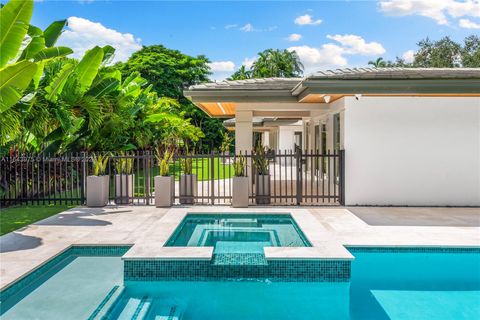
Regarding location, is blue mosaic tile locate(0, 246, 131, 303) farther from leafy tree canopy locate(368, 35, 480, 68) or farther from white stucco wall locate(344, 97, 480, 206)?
leafy tree canopy locate(368, 35, 480, 68)

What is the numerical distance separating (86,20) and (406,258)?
81.9 ft

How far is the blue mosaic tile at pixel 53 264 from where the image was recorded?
17.7 ft

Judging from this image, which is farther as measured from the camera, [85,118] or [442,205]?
[85,118]

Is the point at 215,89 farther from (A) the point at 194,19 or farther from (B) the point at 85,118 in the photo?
(A) the point at 194,19

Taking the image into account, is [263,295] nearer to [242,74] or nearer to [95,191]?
[95,191]

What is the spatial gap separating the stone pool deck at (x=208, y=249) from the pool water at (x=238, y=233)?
25 cm

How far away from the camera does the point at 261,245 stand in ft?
26.0

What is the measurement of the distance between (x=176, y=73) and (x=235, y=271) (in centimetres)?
4003

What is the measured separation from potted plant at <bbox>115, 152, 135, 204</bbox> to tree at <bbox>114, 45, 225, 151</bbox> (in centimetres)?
3018

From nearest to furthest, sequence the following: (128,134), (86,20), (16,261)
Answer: (16,261), (128,134), (86,20)

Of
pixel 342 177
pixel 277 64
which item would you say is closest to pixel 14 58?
pixel 342 177

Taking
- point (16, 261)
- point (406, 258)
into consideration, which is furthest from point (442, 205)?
point (16, 261)

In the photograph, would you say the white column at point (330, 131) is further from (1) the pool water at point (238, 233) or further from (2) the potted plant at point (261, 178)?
(1) the pool water at point (238, 233)

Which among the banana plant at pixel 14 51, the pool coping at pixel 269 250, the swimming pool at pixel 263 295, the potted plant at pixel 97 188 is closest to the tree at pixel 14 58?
the banana plant at pixel 14 51
